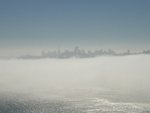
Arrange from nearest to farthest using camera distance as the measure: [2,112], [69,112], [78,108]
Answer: [2,112] < [69,112] < [78,108]

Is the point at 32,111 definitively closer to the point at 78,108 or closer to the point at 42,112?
the point at 42,112

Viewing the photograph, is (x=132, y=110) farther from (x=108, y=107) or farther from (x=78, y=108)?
(x=78, y=108)

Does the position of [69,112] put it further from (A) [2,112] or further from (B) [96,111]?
(A) [2,112]

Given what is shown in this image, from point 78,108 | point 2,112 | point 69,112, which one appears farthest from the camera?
point 78,108

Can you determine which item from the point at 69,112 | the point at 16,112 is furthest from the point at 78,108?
the point at 16,112

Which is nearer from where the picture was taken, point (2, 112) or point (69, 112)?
point (2, 112)

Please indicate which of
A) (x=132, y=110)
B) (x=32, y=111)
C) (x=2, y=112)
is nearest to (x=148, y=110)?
(x=132, y=110)

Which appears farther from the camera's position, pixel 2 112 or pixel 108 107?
pixel 108 107

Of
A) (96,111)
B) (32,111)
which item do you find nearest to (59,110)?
(32,111)
